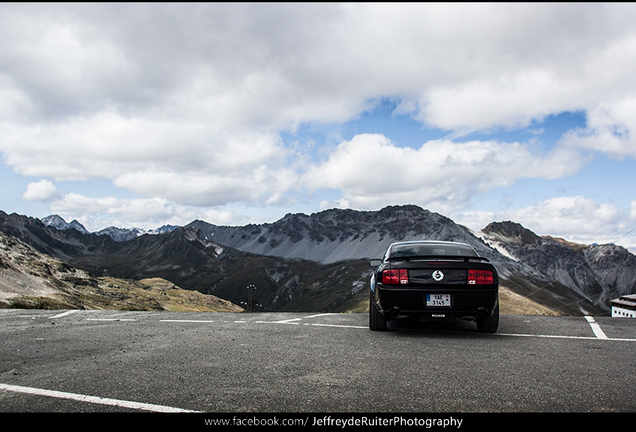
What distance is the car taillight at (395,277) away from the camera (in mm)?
7094

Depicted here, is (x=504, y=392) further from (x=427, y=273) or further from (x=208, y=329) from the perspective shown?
(x=208, y=329)

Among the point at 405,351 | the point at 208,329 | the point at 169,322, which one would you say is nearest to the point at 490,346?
the point at 405,351

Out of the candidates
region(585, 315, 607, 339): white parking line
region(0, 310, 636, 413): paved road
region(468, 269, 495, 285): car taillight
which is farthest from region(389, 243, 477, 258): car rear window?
region(585, 315, 607, 339): white parking line

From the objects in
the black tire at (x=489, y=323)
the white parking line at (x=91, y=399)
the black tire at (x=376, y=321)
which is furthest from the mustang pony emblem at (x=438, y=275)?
the white parking line at (x=91, y=399)

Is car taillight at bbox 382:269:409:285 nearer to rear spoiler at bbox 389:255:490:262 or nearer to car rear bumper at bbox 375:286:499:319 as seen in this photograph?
car rear bumper at bbox 375:286:499:319

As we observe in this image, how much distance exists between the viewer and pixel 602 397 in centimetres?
371

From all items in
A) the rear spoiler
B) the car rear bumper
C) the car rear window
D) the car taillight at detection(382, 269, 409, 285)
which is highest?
the car rear window

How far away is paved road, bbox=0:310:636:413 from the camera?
3.59 meters

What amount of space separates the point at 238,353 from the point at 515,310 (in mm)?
154454

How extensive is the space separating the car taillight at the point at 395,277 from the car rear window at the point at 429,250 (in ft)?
2.29

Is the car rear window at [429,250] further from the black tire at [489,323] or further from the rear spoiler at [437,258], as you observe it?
the black tire at [489,323]

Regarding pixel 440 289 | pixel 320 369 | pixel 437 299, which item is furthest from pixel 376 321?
pixel 320 369
